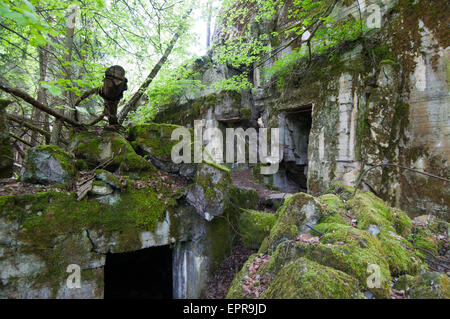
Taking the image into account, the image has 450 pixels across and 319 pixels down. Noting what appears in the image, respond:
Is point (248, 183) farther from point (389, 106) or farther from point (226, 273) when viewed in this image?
point (389, 106)

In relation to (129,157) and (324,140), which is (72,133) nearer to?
(129,157)

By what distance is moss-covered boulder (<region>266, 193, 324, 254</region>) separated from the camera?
2934 mm

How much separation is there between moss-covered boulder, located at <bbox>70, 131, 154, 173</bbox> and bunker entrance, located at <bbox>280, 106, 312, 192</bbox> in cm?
605

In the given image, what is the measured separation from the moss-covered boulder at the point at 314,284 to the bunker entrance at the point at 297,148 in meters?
7.20

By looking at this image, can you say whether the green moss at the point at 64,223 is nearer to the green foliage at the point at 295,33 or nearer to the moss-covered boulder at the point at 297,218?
the moss-covered boulder at the point at 297,218

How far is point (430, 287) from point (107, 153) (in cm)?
486

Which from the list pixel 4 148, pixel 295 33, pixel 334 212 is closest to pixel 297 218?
pixel 334 212

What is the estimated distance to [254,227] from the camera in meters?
4.69

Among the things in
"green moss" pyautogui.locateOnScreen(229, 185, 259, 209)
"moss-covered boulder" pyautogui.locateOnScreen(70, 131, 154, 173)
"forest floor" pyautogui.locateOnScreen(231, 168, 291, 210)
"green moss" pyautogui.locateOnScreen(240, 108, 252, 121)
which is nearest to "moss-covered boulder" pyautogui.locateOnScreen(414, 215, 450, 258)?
"green moss" pyautogui.locateOnScreen(229, 185, 259, 209)

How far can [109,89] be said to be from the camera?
393 centimetres

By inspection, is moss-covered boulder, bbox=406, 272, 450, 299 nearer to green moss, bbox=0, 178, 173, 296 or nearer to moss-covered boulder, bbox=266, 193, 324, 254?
moss-covered boulder, bbox=266, 193, 324, 254

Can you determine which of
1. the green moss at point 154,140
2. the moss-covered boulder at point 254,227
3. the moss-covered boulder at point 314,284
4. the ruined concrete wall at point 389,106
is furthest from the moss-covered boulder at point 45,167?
the ruined concrete wall at point 389,106

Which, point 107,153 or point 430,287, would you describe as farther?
point 107,153
